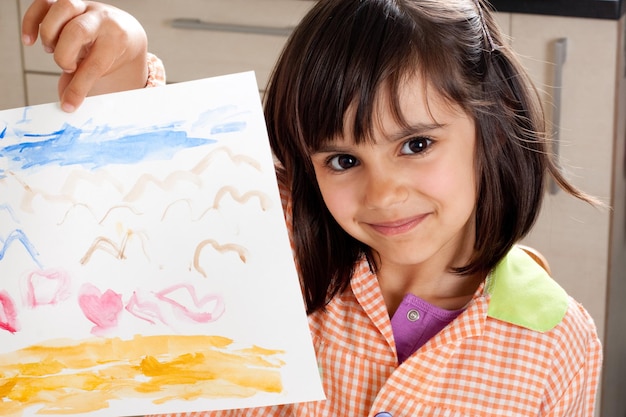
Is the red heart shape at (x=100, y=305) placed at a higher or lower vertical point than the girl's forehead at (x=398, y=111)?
lower

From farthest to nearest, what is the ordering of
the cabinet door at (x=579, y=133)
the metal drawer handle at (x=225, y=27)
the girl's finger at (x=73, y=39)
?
the metal drawer handle at (x=225, y=27)
the cabinet door at (x=579, y=133)
the girl's finger at (x=73, y=39)

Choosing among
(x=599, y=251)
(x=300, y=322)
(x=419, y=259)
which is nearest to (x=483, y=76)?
(x=419, y=259)

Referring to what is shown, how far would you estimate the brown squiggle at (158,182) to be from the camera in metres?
0.78

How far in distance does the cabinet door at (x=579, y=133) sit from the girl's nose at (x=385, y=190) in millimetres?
785

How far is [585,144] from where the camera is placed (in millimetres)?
1640

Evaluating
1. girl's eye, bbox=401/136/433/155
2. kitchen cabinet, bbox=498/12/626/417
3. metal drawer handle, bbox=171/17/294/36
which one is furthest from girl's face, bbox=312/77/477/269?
metal drawer handle, bbox=171/17/294/36

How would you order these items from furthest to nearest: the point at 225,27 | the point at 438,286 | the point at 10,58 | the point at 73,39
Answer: the point at 10,58 → the point at 225,27 → the point at 438,286 → the point at 73,39

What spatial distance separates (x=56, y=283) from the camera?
791mm

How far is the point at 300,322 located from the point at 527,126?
1.06 ft

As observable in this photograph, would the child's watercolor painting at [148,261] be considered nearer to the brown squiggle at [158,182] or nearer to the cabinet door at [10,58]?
the brown squiggle at [158,182]

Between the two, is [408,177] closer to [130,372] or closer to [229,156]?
[229,156]

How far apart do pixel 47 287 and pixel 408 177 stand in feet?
1.11

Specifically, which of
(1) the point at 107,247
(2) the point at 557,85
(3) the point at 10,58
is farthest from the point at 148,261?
(3) the point at 10,58

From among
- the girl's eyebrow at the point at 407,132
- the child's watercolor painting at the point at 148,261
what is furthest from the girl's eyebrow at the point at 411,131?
the child's watercolor painting at the point at 148,261
